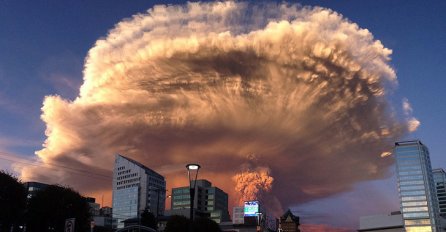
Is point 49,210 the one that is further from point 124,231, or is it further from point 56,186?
point 124,231

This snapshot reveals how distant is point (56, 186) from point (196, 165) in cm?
9280

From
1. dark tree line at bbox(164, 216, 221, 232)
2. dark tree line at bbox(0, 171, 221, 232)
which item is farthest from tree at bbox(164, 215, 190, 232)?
dark tree line at bbox(0, 171, 221, 232)

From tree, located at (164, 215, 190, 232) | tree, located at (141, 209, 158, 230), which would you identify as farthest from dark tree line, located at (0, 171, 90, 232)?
tree, located at (164, 215, 190, 232)

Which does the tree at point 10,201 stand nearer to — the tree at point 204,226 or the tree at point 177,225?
the tree at point 177,225

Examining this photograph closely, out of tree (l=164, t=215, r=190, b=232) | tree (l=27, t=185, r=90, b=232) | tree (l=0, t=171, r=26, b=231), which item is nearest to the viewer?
tree (l=0, t=171, r=26, b=231)

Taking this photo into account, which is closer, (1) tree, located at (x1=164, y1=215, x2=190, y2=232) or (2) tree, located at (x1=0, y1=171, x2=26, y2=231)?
Result: (2) tree, located at (x1=0, y1=171, x2=26, y2=231)

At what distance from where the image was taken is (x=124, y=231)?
48562 mm

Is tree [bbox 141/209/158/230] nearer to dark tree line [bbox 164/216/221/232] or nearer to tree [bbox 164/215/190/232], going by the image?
dark tree line [bbox 164/216/221/232]

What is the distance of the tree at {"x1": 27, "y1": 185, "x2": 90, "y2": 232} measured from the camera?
4545 inches

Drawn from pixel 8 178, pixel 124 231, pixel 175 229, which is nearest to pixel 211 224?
pixel 175 229

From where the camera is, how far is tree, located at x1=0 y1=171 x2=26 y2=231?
4311 inches

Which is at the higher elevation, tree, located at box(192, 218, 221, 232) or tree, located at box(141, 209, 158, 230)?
tree, located at box(141, 209, 158, 230)

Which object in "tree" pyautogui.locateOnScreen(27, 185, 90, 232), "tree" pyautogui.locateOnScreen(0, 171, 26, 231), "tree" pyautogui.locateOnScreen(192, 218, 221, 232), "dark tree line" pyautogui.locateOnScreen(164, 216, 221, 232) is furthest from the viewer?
"tree" pyautogui.locateOnScreen(192, 218, 221, 232)

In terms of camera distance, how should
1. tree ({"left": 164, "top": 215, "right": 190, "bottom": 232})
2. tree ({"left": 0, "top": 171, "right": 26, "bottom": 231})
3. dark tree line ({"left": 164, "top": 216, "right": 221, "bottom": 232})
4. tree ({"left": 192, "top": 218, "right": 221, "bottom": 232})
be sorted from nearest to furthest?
tree ({"left": 0, "top": 171, "right": 26, "bottom": 231}) < tree ({"left": 164, "top": 215, "right": 190, "bottom": 232}) < dark tree line ({"left": 164, "top": 216, "right": 221, "bottom": 232}) < tree ({"left": 192, "top": 218, "right": 221, "bottom": 232})
